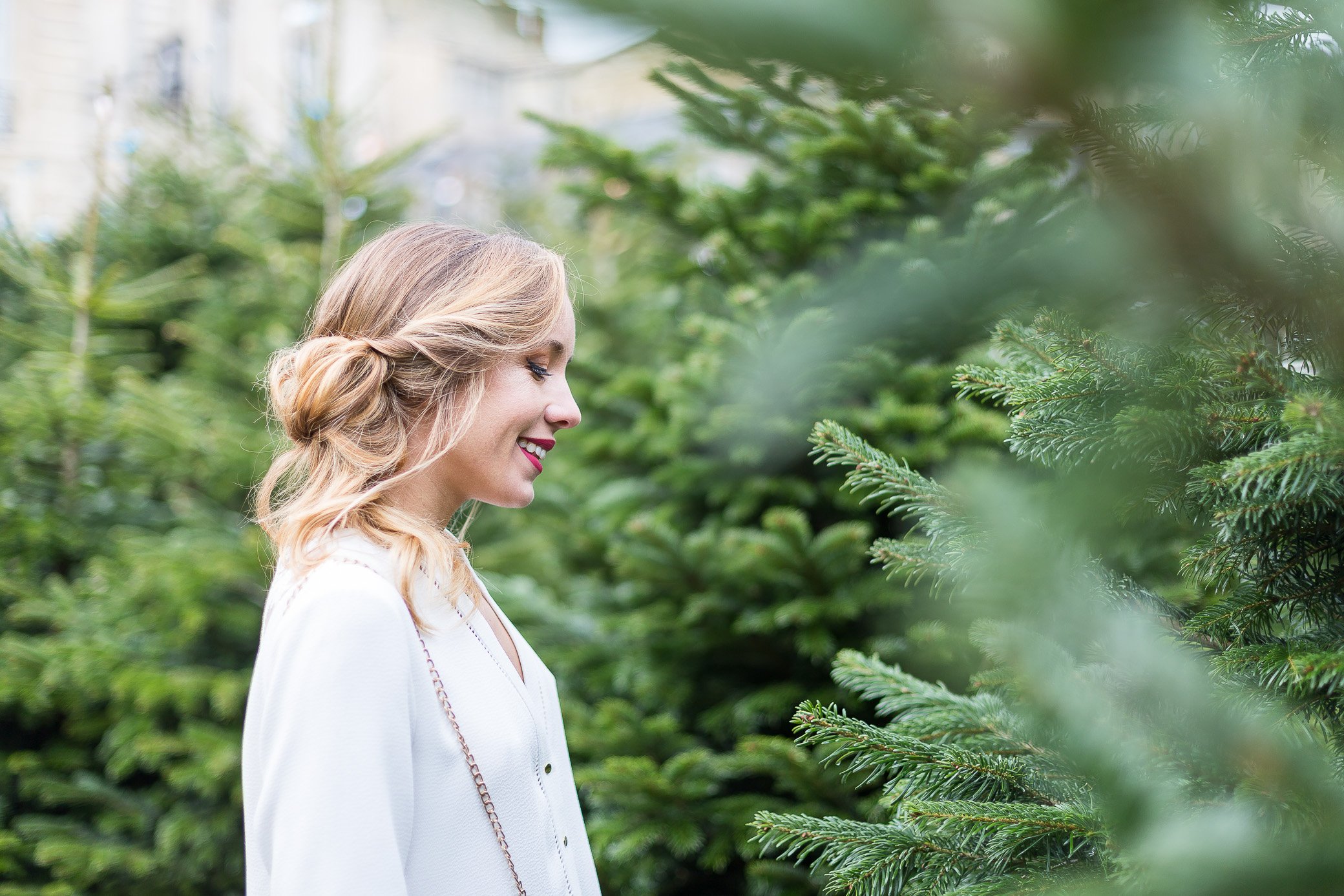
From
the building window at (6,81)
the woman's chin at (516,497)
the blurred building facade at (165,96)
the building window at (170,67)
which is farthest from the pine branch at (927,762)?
the building window at (6,81)

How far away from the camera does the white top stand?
109 cm

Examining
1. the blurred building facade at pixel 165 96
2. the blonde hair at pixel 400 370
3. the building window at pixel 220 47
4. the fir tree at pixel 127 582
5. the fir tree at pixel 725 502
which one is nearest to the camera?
the blonde hair at pixel 400 370

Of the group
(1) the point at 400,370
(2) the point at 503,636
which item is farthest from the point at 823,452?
(1) the point at 400,370

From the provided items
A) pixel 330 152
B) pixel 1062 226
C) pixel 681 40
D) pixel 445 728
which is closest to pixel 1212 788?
pixel 1062 226

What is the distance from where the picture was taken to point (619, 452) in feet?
9.87

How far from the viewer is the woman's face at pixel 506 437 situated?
1.45 m

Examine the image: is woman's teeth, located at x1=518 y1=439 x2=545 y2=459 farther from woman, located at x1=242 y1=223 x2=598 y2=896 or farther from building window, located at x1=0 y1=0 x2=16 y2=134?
building window, located at x1=0 y1=0 x2=16 y2=134

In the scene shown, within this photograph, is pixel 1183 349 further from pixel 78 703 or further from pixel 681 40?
pixel 78 703

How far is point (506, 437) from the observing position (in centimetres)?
146

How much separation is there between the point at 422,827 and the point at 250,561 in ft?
7.69

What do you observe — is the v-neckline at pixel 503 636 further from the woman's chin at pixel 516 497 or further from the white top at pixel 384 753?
the woman's chin at pixel 516 497

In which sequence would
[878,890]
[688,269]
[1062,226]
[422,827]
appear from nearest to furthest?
[1062,226]
[878,890]
[422,827]
[688,269]

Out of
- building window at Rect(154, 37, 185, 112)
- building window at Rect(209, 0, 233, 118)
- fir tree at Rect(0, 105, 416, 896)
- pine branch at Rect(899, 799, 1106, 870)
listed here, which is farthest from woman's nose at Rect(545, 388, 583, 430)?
building window at Rect(154, 37, 185, 112)

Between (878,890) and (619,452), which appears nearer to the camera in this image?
(878,890)
